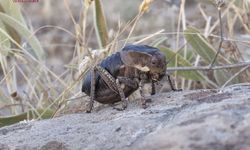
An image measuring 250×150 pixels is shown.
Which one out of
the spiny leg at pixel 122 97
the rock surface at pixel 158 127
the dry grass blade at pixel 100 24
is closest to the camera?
the rock surface at pixel 158 127

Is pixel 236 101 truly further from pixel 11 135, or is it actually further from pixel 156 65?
pixel 11 135

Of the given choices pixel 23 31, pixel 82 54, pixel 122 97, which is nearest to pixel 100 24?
pixel 82 54

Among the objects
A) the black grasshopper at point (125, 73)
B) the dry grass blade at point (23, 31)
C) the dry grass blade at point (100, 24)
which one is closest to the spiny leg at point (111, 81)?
the black grasshopper at point (125, 73)

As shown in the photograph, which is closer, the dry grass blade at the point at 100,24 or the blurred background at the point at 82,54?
the blurred background at the point at 82,54

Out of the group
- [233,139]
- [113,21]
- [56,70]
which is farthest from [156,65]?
[113,21]

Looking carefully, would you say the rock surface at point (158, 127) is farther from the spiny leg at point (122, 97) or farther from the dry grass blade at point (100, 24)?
the dry grass blade at point (100, 24)

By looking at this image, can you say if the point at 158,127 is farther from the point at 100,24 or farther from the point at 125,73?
the point at 100,24
